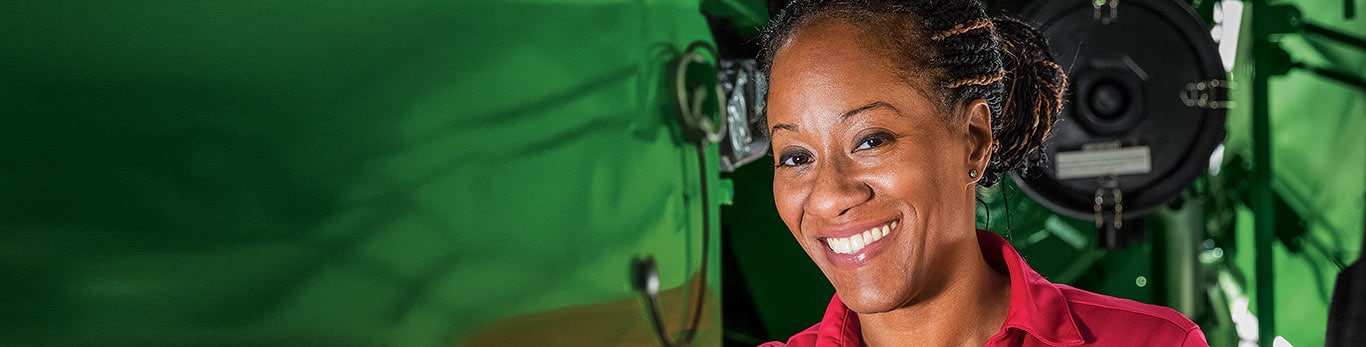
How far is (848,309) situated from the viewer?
1188 millimetres

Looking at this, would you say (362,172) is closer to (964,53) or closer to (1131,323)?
(964,53)

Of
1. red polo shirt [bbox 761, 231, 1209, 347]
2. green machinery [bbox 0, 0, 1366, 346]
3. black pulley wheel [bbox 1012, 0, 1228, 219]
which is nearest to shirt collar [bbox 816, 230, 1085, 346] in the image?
red polo shirt [bbox 761, 231, 1209, 347]

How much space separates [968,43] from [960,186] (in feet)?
0.41

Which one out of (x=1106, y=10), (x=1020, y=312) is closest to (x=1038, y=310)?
(x=1020, y=312)

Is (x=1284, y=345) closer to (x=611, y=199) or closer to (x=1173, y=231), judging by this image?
(x=1173, y=231)

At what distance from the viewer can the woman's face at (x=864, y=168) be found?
3.52 feet

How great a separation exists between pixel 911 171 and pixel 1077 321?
0.70ft

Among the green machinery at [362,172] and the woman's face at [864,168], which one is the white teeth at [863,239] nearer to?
the woman's face at [864,168]

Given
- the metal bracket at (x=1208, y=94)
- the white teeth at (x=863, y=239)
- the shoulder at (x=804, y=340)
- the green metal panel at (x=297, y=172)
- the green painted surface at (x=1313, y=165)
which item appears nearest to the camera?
the green metal panel at (x=297, y=172)

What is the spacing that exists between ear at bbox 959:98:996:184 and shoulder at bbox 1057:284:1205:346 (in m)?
0.15

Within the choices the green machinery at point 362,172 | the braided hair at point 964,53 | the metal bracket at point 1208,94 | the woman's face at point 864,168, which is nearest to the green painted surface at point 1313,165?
the metal bracket at point 1208,94

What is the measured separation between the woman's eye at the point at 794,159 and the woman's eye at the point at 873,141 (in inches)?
1.9

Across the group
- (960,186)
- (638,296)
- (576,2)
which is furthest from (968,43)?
(638,296)

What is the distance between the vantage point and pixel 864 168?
1.07 meters
